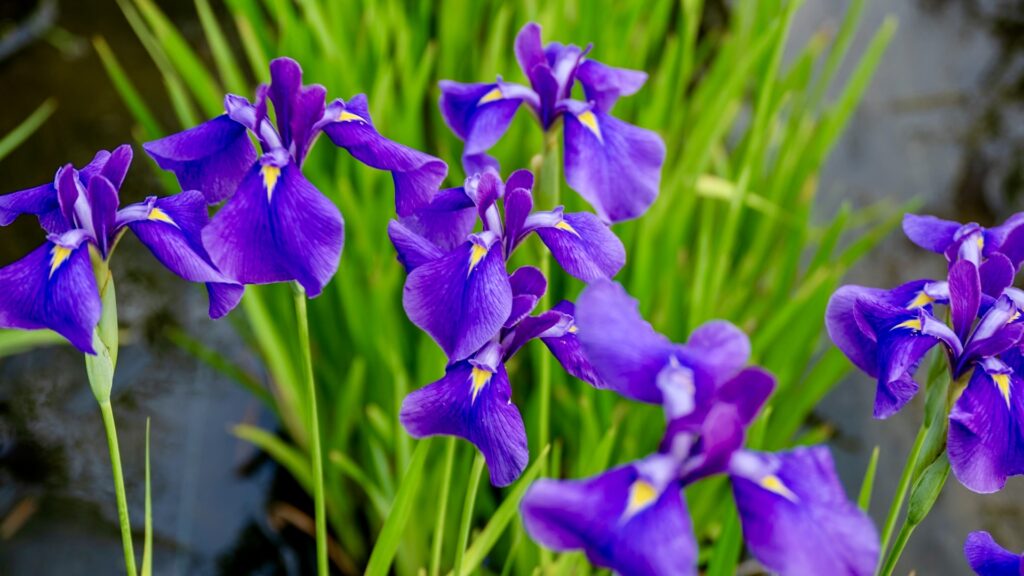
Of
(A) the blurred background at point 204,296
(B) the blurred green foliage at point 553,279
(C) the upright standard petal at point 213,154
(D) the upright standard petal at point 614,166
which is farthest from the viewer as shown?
(A) the blurred background at point 204,296

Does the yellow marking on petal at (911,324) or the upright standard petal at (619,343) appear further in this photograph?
the yellow marking on petal at (911,324)

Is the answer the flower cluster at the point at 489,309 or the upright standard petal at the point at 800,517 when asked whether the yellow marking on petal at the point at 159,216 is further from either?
the upright standard petal at the point at 800,517

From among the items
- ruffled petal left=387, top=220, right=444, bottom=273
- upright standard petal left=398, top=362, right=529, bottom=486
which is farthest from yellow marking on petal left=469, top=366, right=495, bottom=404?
ruffled petal left=387, top=220, right=444, bottom=273

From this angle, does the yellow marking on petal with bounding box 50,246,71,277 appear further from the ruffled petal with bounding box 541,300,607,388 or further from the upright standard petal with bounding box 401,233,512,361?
the ruffled petal with bounding box 541,300,607,388

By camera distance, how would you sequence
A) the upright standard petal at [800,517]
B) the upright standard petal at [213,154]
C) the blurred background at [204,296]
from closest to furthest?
the upright standard petal at [800,517] → the upright standard petal at [213,154] → the blurred background at [204,296]

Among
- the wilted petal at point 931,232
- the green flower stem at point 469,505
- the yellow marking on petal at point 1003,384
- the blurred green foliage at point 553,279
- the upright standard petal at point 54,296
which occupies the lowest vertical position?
the blurred green foliage at point 553,279

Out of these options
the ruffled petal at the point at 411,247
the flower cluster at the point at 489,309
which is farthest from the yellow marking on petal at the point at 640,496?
the ruffled petal at the point at 411,247

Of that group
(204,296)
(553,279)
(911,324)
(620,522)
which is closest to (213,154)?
(620,522)

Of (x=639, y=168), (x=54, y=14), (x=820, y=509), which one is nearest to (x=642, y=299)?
(x=639, y=168)
